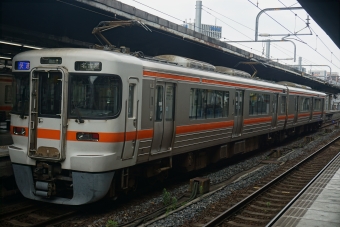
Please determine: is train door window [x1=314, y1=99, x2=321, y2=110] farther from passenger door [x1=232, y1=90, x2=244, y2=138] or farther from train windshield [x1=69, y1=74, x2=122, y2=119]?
train windshield [x1=69, y1=74, x2=122, y2=119]

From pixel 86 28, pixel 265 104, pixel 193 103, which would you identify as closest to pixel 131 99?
pixel 193 103

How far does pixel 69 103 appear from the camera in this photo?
7754mm

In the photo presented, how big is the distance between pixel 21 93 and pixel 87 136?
1.70 meters

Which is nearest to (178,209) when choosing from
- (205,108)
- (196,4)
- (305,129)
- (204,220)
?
(204,220)

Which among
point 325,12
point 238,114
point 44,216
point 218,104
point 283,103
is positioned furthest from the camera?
point 283,103

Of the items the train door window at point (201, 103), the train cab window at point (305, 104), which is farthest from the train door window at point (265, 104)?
the train cab window at point (305, 104)

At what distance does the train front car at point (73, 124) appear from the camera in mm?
7598

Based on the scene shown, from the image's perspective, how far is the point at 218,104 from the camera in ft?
40.7

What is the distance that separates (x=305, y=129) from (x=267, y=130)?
10575mm

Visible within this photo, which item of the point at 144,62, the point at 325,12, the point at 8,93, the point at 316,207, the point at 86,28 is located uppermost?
the point at 86,28

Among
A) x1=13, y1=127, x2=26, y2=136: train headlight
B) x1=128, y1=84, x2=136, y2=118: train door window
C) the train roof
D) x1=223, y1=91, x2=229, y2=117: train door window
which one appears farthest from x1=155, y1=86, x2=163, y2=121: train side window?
x1=223, y1=91, x2=229, y2=117: train door window

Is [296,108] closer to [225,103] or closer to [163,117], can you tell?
[225,103]

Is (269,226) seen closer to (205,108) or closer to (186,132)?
(186,132)

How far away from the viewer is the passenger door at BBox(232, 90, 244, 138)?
13847mm
